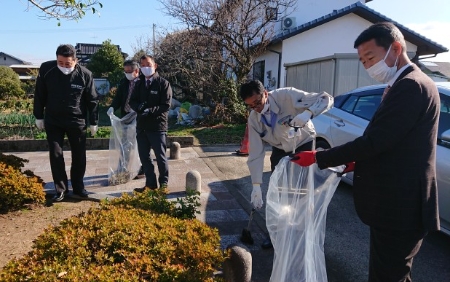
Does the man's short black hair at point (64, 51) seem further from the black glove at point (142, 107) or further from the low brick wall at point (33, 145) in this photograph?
the low brick wall at point (33, 145)

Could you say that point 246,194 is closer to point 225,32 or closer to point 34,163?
point 34,163

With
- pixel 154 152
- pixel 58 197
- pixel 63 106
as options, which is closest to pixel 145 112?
pixel 154 152

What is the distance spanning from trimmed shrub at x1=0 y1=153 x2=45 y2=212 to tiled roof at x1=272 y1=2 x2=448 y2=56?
1013 centimetres

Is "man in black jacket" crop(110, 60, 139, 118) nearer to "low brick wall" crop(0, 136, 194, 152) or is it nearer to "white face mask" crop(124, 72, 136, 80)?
"white face mask" crop(124, 72, 136, 80)

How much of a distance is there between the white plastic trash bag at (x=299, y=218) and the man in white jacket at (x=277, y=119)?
0.57 metres

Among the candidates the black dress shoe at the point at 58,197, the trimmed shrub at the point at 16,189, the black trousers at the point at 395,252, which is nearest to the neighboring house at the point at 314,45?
the black dress shoe at the point at 58,197

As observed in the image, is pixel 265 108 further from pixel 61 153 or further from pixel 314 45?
pixel 314 45

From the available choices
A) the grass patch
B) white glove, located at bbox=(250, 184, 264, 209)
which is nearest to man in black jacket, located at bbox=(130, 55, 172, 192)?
white glove, located at bbox=(250, 184, 264, 209)

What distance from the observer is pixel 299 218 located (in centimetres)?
242

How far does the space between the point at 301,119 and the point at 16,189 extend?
314 centimetres

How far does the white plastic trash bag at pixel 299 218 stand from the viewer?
2340 millimetres

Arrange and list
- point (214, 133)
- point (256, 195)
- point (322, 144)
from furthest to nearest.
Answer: point (214, 133) → point (322, 144) → point (256, 195)

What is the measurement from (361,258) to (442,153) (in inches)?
49.5

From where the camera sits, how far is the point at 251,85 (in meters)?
2.92
